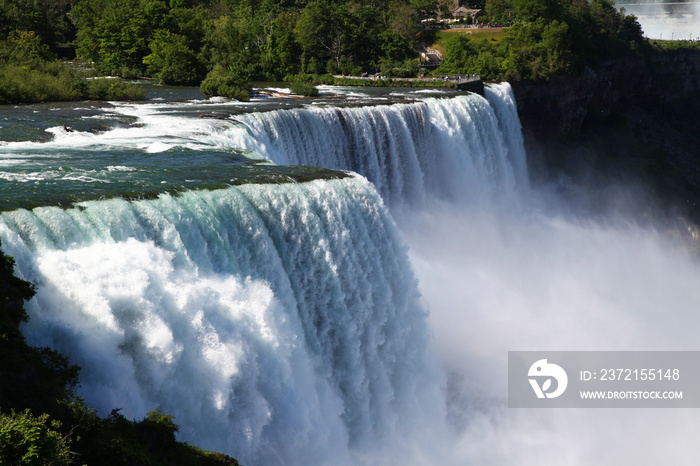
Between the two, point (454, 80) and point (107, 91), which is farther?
point (454, 80)

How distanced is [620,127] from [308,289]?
46.0 meters

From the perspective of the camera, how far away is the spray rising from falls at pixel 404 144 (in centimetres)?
2555

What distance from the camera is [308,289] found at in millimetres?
16609

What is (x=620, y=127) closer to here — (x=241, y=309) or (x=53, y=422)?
(x=241, y=309)

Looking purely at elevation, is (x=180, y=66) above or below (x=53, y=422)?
above

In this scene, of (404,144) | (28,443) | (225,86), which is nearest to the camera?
(28,443)

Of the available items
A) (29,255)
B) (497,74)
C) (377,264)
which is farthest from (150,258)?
(497,74)

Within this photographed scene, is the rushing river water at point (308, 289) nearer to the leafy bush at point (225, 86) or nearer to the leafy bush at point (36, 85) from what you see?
the leafy bush at point (36, 85)

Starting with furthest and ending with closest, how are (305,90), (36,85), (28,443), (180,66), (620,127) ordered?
(620,127)
(180,66)
(305,90)
(36,85)
(28,443)

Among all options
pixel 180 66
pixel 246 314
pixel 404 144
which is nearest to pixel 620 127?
pixel 404 144

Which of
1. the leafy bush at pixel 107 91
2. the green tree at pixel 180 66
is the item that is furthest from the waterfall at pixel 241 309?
the green tree at pixel 180 66

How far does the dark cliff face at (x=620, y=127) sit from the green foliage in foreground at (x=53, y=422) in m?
36.0

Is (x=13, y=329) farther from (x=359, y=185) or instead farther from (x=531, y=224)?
(x=531, y=224)

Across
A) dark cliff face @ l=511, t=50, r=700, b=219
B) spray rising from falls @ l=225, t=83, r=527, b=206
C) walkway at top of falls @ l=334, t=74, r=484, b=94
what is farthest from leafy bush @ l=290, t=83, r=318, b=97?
dark cliff face @ l=511, t=50, r=700, b=219
